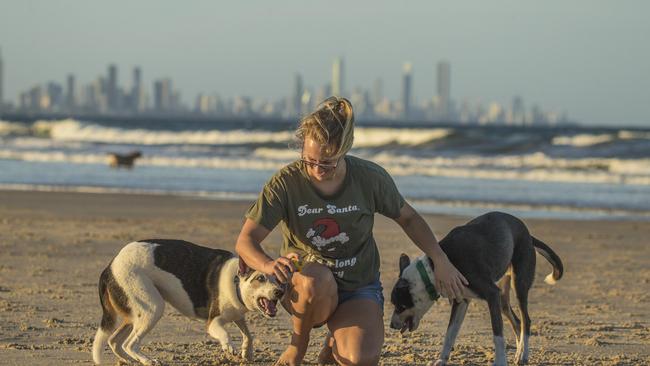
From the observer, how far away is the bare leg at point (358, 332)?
5914 millimetres

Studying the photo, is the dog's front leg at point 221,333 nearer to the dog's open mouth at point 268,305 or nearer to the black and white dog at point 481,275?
the dog's open mouth at point 268,305

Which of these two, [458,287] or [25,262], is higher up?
[458,287]

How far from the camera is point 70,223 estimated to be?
15070mm

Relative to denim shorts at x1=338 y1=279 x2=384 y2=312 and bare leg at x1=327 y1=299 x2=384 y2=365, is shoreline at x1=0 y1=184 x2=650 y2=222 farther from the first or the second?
bare leg at x1=327 y1=299 x2=384 y2=365

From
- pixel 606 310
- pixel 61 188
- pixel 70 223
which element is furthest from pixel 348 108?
pixel 61 188

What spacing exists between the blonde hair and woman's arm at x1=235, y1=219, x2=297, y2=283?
1.78 feet

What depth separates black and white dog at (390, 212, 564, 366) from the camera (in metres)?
6.39

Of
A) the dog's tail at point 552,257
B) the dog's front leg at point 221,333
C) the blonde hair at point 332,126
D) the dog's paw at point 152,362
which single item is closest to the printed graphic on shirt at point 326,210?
the blonde hair at point 332,126

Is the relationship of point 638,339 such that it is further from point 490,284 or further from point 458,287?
point 458,287

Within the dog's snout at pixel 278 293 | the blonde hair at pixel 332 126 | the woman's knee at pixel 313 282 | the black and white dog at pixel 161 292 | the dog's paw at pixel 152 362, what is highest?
the blonde hair at pixel 332 126

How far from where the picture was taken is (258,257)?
542cm

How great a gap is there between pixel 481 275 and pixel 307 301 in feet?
4.34

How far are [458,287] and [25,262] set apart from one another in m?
6.21

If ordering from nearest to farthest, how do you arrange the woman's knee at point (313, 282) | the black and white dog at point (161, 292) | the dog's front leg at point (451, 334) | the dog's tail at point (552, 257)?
the woman's knee at point (313, 282) → the black and white dog at point (161, 292) → the dog's front leg at point (451, 334) → the dog's tail at point (552, 257)
